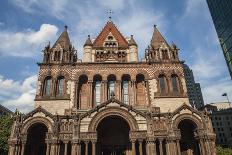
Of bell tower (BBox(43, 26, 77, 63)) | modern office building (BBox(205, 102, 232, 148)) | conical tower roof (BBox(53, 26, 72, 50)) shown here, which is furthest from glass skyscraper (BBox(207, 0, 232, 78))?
modern office building (BBox(205, 102, 232, 148))

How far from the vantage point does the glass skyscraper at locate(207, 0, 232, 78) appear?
40.3 metres

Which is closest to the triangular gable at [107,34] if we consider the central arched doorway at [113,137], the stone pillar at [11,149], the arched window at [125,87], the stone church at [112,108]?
the stone church at [112,108]

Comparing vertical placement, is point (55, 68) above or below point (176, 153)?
above

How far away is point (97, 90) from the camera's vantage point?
106ft

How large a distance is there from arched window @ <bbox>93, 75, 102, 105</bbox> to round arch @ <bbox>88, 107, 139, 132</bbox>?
553 centimetres

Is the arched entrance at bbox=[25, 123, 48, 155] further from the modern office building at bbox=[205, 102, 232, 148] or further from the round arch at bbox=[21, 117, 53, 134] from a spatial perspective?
the modern office building at bbox=[205, 102, 232, 148]

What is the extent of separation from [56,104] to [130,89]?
1008cm

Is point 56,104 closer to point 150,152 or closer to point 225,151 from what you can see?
point 150,152

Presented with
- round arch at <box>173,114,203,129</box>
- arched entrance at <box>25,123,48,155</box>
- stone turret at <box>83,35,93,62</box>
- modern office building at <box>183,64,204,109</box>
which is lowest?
arched entrance at <box>25,123,48,155</box>

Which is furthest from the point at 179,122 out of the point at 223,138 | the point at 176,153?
the point at 223,138

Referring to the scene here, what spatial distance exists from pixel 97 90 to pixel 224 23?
26.9 metres

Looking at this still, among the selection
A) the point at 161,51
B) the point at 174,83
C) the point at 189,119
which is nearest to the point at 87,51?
the point at 161,51

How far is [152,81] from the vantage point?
3155 centimetres

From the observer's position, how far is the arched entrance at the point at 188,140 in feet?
90.4
